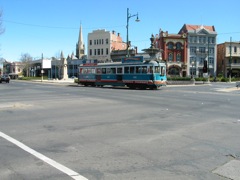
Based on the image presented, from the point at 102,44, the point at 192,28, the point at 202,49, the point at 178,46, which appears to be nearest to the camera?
the point at 178,46

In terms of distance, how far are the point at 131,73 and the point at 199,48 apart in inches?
2289

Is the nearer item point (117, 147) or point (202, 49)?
point (117, 147)

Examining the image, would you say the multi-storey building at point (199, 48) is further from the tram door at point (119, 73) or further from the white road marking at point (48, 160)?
the white road marking at point (48, 160)

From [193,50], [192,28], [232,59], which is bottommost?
[232,59]

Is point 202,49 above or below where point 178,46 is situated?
below

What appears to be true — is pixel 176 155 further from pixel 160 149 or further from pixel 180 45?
pixel 180 45

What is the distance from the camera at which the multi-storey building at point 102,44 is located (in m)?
98.4

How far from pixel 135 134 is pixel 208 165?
3089 mm

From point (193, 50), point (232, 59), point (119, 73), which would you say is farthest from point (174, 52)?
point (119, 73)

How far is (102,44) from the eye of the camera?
99.8 metres

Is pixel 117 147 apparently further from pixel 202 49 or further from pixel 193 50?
pixel 202 49

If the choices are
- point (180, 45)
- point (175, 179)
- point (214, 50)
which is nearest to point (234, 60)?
point (214, 50)

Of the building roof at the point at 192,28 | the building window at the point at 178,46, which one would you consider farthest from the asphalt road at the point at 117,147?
the building roof at the point at 192,28

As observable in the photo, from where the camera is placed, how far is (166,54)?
8419cm
